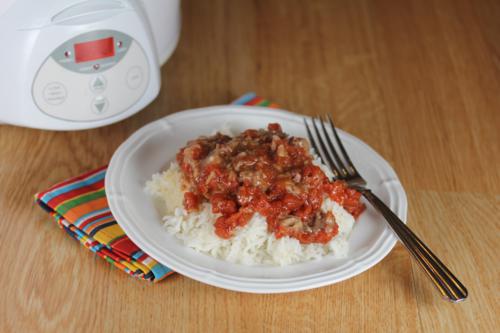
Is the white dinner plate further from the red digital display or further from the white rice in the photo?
the red digital display

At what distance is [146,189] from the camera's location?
4.80 ft

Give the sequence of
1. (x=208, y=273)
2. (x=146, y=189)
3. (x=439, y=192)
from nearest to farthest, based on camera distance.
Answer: (x=208, y=273), (x=146, y=189), (x=439, y=192)

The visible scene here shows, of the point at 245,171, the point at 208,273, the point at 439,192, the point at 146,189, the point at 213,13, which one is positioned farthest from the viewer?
the point at 213,13

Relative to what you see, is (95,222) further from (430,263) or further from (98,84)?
(430,263)

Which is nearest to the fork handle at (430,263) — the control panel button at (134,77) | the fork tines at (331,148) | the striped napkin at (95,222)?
the fork tines at (331,148)

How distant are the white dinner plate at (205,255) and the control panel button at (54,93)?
16 cm

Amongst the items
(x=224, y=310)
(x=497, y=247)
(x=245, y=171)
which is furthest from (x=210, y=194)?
(x=497, y=247)

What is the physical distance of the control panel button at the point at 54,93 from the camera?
58.6 inches

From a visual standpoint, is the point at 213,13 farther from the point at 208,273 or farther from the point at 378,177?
the point at 208,273

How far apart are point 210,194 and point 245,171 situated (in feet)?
0.27

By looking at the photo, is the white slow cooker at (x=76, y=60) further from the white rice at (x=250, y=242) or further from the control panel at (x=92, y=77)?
the white rice at (x=250, y=242)

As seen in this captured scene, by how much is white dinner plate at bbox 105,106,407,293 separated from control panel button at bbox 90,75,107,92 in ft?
0.42

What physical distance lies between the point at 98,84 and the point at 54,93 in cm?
9

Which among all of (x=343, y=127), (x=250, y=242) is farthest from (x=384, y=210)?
(x=343, y=127)
